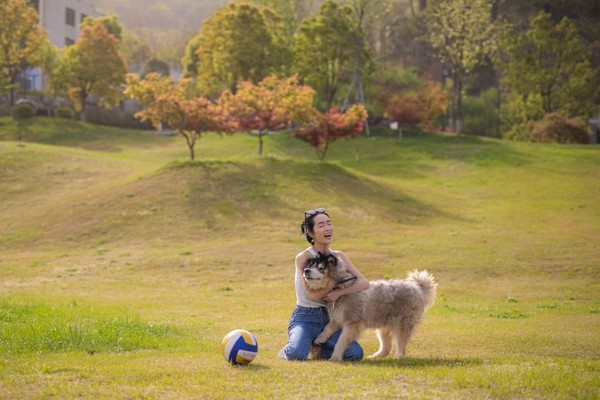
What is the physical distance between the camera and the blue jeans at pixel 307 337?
1101 cm

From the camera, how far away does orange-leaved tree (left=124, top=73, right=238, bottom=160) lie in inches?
1714

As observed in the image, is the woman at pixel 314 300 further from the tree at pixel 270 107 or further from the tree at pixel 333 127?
the tree at pixel 270 107

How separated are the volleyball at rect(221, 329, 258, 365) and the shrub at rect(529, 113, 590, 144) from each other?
2299 inches

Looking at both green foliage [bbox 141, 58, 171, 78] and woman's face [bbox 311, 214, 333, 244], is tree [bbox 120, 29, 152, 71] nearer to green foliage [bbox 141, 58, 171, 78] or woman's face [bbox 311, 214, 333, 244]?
green foliage [bbox 141, 58, 171, 78]

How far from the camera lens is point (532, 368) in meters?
9.68

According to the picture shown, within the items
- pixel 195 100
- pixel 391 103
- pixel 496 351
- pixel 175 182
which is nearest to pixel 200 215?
pixel 175 182

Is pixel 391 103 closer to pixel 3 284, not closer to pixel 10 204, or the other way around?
pixel 10 204

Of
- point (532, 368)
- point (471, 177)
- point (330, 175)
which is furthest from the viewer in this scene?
point (471, 177)

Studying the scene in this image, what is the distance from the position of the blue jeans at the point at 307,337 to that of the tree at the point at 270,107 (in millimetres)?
36407

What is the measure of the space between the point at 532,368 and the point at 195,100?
3670cm

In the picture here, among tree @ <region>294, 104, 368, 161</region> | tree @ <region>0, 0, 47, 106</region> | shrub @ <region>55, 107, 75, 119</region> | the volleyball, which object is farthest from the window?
the volleyball

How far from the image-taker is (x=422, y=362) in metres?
10.6

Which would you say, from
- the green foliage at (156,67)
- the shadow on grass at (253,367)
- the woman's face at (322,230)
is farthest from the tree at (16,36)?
the shadow on grass at (253,367)

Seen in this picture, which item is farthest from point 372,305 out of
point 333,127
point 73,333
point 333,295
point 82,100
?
point 82,100
